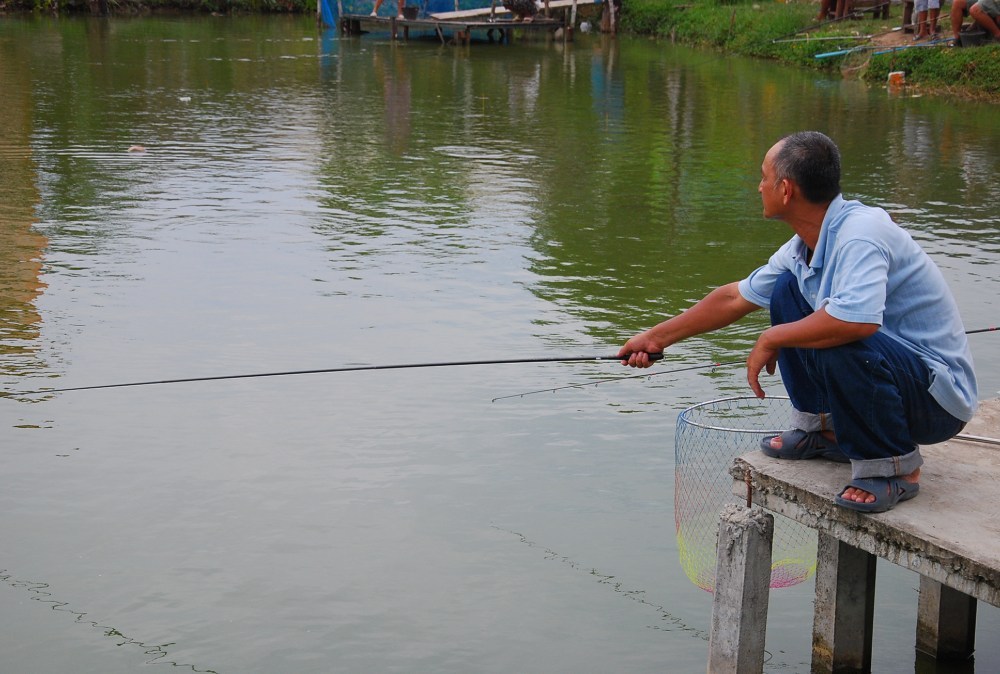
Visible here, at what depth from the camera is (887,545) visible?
268 centimetres

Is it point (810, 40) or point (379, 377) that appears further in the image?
point (810, 40)

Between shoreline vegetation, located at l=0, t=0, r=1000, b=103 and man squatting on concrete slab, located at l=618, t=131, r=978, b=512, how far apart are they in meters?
13.2

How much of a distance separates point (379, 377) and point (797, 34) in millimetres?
17333

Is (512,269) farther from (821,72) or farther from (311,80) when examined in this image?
(821,72)

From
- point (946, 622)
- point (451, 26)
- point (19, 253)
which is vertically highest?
point (451, 26)

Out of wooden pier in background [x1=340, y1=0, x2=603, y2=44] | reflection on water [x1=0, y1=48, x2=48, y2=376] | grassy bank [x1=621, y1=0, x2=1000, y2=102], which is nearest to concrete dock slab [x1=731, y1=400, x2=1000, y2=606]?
reflection on water [x1=0, y1=48, x2=48, y2=376]

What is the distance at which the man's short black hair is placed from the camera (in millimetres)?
2760

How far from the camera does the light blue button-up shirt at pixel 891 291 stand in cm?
263

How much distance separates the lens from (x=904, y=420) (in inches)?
108

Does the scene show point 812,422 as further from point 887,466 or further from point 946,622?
point 946,622

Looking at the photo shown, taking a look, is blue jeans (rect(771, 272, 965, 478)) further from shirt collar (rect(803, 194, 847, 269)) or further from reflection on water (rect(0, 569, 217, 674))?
reflection on water (rect(0, 569, 217, 674))

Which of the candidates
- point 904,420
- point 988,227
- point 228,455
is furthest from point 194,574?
point 988,227

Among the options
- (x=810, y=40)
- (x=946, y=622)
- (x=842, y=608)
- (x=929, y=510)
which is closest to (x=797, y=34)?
(x=810, y=40)

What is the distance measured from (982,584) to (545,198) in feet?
22.6
